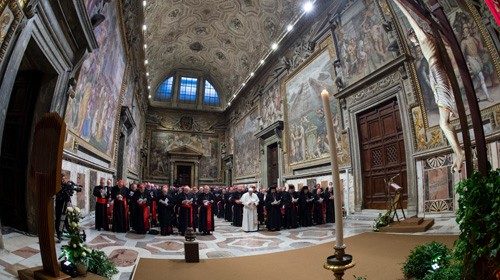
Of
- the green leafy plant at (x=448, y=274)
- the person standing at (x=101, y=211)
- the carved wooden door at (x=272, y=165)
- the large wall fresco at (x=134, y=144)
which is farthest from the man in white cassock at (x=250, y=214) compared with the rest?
the large wall fresco at (x=134, y=144)

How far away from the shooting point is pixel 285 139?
51.4 feet

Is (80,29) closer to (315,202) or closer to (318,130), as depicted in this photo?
(315,202)

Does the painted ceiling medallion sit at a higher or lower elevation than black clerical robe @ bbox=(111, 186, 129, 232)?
higher

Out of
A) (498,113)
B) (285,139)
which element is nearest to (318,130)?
(285,139)

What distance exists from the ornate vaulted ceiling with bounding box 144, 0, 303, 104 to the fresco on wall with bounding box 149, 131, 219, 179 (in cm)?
490

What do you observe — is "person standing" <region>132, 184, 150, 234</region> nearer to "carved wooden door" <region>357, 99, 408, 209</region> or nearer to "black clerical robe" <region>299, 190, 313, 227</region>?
"black clerical robe" <region>299, 190, 313, 227</region>

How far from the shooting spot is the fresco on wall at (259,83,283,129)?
16.7 meters

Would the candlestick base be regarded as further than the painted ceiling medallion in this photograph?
No

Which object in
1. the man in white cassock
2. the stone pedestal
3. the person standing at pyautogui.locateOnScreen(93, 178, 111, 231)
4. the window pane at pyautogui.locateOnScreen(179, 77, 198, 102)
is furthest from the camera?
the window pane at pyautogui.locateOnScreen(179, 77, 198, 102)

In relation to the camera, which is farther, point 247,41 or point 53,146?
point 247,41

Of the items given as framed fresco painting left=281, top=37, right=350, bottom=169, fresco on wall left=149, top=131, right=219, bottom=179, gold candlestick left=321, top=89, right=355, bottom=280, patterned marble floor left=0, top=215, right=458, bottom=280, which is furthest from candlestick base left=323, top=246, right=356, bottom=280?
fresco on wall left=149, top=131, right=219, bottom=179

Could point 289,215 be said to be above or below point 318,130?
below

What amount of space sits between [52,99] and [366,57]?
956 centimetres

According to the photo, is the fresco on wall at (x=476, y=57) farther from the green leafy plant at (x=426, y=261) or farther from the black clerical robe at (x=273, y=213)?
the black clerical robe at (x=273, y=213)
